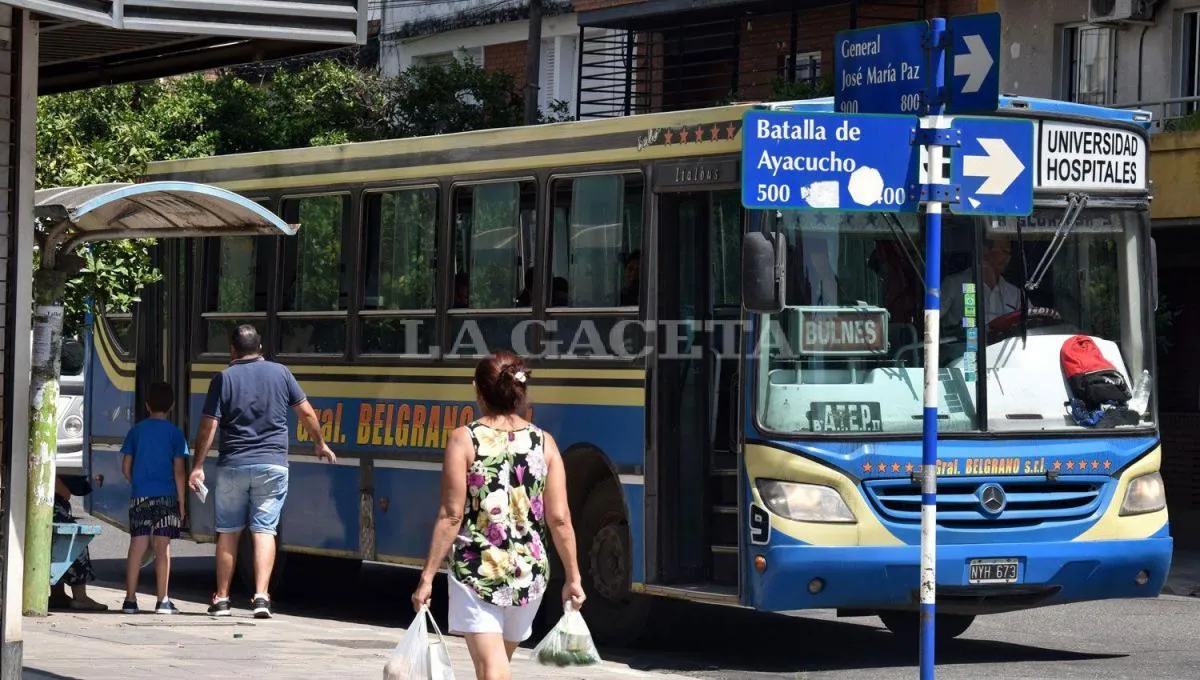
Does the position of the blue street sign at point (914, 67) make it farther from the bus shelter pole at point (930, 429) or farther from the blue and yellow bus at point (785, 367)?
the blue and yellow bus at point (785, 367)

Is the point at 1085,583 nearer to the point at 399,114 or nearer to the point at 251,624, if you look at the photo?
the point at 251,624

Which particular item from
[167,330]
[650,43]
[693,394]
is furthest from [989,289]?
[650,43]

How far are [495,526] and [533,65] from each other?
64.0ft

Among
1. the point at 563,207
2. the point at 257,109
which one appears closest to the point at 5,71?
the point at 563,207

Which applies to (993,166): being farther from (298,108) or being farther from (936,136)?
(298,108)

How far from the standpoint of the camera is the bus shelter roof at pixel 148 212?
11.5m

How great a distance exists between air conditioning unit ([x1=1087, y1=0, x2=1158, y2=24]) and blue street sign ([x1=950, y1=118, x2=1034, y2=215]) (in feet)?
45.5

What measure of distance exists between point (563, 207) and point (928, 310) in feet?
15.1

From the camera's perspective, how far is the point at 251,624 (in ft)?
42.4

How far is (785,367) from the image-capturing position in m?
11.2

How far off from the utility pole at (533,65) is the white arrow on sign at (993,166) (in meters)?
17.2

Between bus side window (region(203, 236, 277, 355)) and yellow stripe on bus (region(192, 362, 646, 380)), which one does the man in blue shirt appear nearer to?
yellow stripe on bus (region(192, 362, 646, 380))

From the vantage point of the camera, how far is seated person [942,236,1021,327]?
1145 cm

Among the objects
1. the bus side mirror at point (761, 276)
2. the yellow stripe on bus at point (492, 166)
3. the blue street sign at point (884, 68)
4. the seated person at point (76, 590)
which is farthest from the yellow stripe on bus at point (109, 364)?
the blue street sign at point (884, 68)
